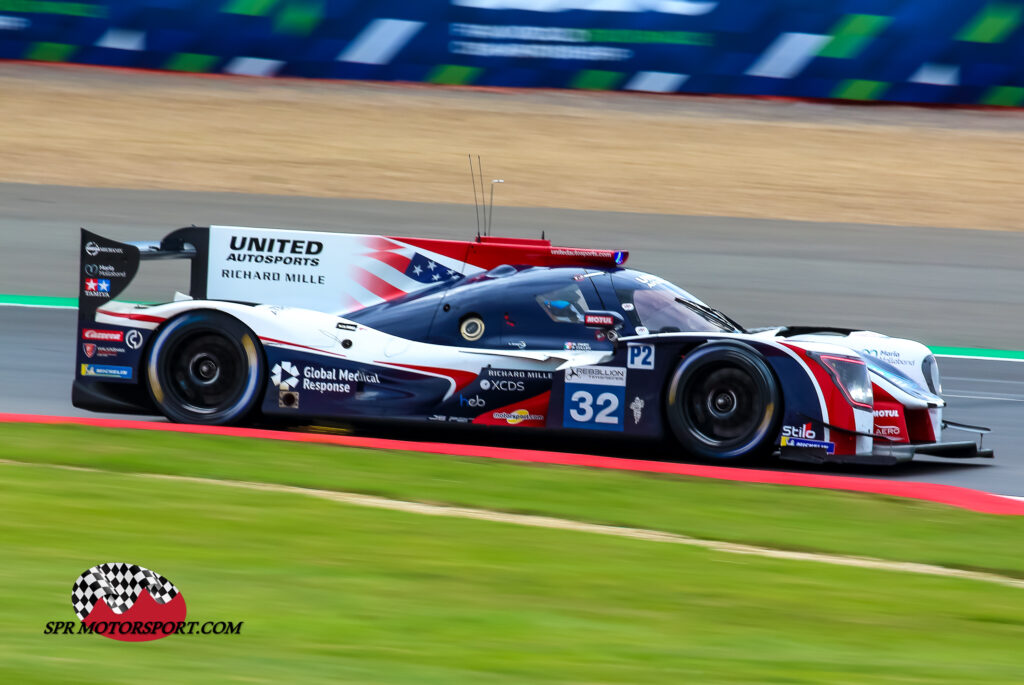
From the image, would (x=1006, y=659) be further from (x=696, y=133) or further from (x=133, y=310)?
(x=696, y=133)

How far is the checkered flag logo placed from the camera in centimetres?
479

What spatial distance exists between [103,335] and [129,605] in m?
4.72

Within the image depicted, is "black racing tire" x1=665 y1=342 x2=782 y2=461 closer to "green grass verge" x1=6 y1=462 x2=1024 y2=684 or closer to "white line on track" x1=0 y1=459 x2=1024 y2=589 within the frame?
"white line on track" x1=0 y1=459 x2=1024 y2=589

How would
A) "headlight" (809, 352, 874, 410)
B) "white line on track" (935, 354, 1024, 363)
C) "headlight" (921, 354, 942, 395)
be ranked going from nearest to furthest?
"headlight" (809, 352, 874, 410)
"headlight" (921, 354, 942, 395)
"white line on track" (935, 354, 1024, 363)

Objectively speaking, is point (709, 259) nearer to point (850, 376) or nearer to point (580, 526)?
point (850, 376)

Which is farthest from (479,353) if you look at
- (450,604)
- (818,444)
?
(450,604)

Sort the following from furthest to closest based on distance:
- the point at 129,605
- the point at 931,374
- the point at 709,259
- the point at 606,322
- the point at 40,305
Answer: the point at 709,259 < the point at 40,305 < the point at 931,374 < the point at 606,322 < the point at 129,605

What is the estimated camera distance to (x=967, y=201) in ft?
58.8

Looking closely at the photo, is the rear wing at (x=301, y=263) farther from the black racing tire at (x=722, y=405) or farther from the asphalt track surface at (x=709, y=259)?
the asphalt track surface at (x=709, y=259)

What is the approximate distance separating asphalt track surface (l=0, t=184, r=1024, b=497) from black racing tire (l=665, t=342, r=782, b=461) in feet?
11.2

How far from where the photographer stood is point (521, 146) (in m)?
19.8

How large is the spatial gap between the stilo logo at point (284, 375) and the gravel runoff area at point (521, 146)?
899cm

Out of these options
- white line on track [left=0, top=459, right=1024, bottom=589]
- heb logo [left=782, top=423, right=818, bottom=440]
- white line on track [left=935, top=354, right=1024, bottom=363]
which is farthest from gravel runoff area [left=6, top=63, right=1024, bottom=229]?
white line on track [left=0, top=459, right=1024, bottom=589]

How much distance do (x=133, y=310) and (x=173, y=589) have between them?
14.7 feet
